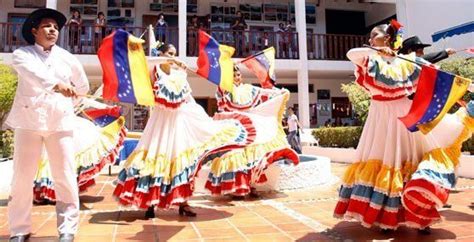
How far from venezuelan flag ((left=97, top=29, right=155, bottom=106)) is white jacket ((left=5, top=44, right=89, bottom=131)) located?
36 centimetres

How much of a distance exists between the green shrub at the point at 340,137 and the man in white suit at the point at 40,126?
9.03 m

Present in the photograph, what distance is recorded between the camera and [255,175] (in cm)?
477

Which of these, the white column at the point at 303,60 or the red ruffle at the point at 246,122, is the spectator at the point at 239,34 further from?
the red ruffle at the point at 246,122

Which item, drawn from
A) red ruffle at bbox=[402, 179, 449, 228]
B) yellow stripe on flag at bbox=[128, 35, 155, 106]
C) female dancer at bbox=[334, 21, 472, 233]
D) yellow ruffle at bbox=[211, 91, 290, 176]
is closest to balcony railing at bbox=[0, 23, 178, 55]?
yellow ruffle at bbox=[211, 91, 290, 176]

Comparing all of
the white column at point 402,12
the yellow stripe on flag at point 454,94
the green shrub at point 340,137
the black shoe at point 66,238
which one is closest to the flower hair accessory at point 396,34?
the yellow stripe on flag at point 454,94

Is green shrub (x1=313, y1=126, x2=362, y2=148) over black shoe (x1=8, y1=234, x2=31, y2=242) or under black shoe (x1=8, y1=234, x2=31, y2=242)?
over

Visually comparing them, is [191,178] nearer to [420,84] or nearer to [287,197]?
[287,197]

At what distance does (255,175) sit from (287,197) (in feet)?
1.89

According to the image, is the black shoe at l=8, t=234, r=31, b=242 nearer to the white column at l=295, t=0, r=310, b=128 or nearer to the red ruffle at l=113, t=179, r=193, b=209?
the red ruffle at l=113, t=179, r=193, b=209

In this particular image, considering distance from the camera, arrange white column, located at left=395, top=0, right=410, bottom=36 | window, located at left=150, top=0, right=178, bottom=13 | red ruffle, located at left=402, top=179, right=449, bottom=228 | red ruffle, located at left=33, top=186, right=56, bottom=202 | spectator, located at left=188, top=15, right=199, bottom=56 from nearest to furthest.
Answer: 1. red ruffle, located at left=402, top=179, right=449, bottom=228
2. red ruffle, located at left=33, top=186, right=56, bottom=202
3. spectator, located at left=188, top=15, right=199, bottom=56
4. white column, located at left=395, top=0, right=410, bottom=36
5. window, located at left=150, top=0, right=178, bottom=13

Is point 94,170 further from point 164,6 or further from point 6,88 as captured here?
point 164,6

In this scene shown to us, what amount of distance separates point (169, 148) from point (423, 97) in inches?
87.5

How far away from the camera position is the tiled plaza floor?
10.4ft

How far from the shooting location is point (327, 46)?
14.1m
